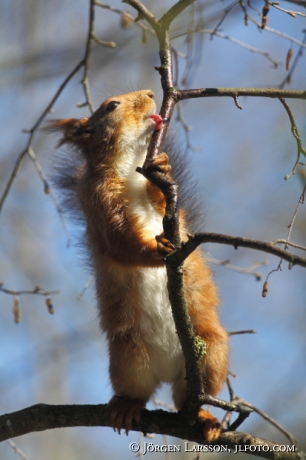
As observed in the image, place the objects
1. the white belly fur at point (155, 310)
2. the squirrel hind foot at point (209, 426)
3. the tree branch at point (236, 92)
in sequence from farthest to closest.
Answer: the white belly fur at point (155, 310) → the squirrel hind foot at point (209, 426) → the tree branch at point (236, 92)

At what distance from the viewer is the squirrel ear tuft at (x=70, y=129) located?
3605 mm

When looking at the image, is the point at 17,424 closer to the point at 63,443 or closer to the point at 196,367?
the point at 196,367

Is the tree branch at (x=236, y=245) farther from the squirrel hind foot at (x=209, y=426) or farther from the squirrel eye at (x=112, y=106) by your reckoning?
the squirrel eye at (x=112, y=106)

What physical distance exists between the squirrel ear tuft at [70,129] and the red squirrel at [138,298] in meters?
0.37

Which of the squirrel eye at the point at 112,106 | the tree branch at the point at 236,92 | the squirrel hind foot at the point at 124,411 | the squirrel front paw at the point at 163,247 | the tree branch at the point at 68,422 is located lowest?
the squirrel hind foot at the point at 124,411

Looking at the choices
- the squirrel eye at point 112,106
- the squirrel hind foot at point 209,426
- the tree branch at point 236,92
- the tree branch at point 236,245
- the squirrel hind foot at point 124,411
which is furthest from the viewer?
the squirrel eye at point 112,106

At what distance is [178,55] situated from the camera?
4.00 meters

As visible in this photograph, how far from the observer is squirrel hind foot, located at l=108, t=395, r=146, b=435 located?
3.05 meters

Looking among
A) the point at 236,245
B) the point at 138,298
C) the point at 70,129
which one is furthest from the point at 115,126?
the point at 236,245

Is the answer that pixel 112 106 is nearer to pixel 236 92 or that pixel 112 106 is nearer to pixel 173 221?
pixel 236 92

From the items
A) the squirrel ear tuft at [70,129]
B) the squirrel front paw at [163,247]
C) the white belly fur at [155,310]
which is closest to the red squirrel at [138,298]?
the white belly fur at [155,310]

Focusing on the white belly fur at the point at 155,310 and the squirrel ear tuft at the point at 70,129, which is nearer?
the white belly fur at the point at 155,310

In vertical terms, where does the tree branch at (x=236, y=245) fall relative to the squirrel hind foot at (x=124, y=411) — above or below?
above

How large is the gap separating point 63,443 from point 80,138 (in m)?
4.64
